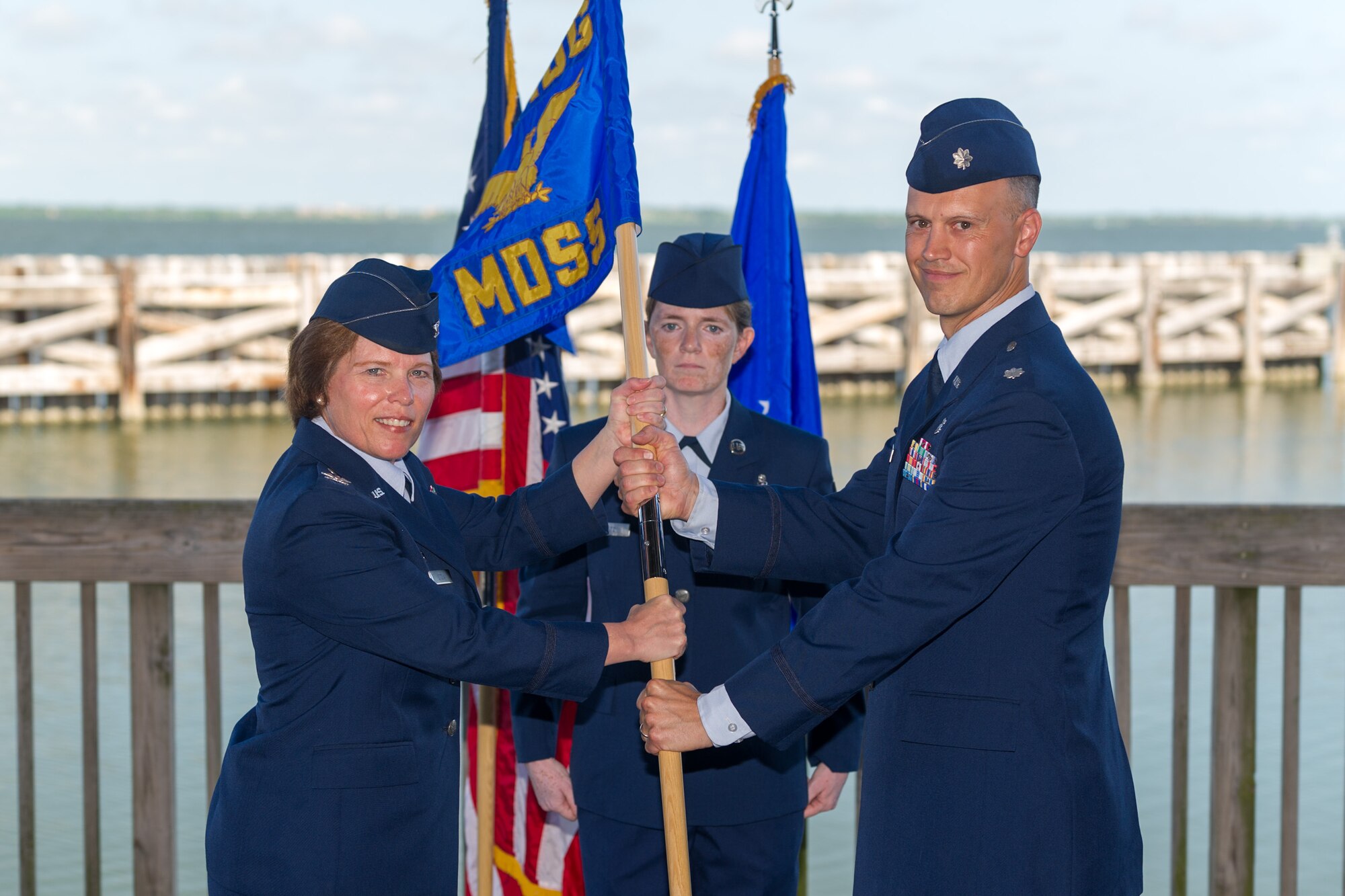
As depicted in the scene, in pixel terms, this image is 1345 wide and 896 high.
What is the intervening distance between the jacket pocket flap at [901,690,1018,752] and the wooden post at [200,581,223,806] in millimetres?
1712

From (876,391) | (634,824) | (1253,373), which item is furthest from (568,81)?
(1253,373)

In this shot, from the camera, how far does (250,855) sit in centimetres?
227

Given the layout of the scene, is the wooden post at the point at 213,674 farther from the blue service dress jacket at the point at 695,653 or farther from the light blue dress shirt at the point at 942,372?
the light blue dress shirt at the point at 942,372

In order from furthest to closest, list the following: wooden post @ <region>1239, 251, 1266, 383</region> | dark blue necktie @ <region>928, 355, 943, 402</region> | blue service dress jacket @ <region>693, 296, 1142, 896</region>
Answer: wooden post @ <region>1239, 251, 1266, 383</region> → dark blue necktie @ <region>928, 355, 943, 402</region> → blue service dress jacket @ <region>693, 296, 1142, 896</region>

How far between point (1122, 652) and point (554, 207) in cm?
171

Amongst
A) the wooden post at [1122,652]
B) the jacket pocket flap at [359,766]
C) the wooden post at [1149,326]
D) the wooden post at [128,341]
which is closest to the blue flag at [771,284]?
the wooden post at [1122,652]

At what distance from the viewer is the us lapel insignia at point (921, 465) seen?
2354 mm

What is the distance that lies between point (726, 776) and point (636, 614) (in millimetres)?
547

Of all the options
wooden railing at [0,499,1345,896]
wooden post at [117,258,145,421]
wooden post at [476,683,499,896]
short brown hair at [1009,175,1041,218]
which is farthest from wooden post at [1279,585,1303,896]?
wooden post at [117,258,145,421]

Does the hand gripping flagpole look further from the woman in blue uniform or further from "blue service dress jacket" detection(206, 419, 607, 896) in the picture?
Answer: "blue service dress jacket" detection(206, 419, 607, 896)

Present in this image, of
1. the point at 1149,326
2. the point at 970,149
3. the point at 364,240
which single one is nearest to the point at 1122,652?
the point at 970,149

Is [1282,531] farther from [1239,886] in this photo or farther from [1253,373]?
[1253,373]

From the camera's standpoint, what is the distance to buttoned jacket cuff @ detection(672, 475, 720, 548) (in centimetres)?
280

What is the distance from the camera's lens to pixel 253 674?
6633mm
